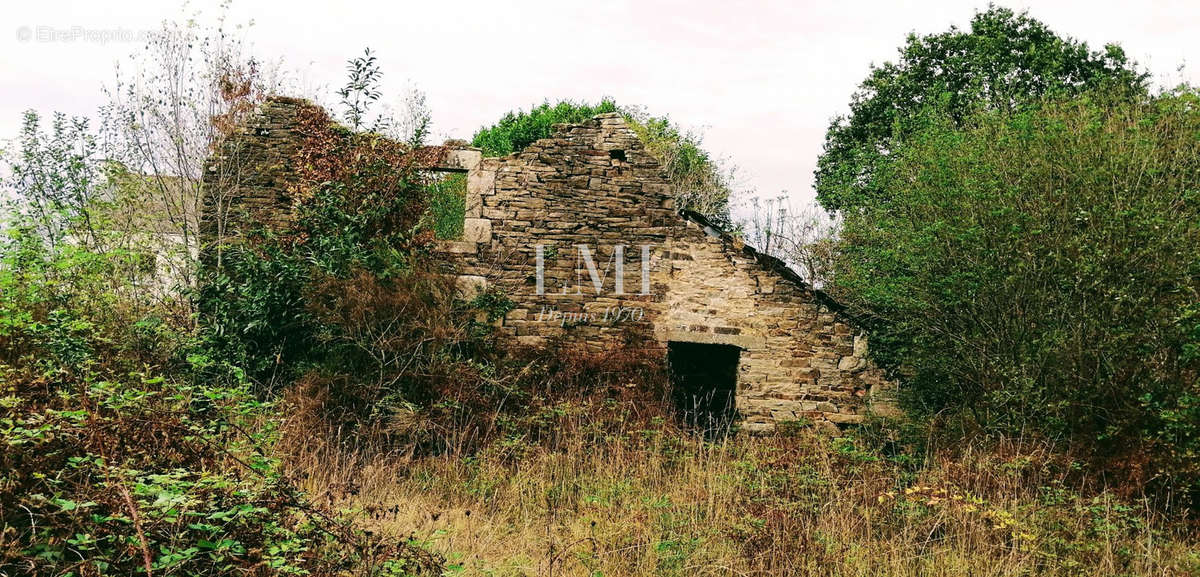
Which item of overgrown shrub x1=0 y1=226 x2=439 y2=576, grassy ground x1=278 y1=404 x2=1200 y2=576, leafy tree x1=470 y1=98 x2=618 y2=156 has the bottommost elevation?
grassy ground x1=278 y1=404 x2=1200 y2=576

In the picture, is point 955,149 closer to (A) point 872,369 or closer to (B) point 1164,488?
(A) point 872,369

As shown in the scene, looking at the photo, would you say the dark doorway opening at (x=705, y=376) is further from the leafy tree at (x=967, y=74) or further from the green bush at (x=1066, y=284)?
the leafy tree at (x=967, y=74)

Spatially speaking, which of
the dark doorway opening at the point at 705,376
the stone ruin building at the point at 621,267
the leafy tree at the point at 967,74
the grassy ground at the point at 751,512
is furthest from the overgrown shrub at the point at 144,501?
the leafy tree at the point at 967,74

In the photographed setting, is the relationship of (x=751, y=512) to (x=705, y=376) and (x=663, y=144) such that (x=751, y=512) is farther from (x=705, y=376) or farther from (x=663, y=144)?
(x=663, y=144)

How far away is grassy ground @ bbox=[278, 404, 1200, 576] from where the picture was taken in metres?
5.35

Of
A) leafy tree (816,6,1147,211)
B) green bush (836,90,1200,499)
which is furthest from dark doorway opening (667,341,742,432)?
leafy tree (816,6,1147,211)

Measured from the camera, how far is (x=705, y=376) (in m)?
10.9

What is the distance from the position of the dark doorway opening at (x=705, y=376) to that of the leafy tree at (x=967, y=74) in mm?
5607

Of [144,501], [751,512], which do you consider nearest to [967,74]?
[751,512]

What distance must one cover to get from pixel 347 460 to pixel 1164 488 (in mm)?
7311

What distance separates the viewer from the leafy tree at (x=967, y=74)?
53.1 feet

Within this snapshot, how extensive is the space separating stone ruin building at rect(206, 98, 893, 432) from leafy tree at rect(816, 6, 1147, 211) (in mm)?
6038

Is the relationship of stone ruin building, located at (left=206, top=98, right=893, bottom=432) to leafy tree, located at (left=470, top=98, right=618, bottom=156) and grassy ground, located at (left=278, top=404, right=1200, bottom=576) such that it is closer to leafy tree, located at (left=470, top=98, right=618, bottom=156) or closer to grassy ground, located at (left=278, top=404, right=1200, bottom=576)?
grassy ground, located at (left=278, top=404, right=1200, bottom=576)

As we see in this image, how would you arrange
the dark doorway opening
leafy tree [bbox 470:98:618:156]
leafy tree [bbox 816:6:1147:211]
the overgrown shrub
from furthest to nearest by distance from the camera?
leafy tree [bbox 470:98:618:156]
leafy tree [bbox 816:6:1147:211]
the dark doorway opening
the overgrown shrub
